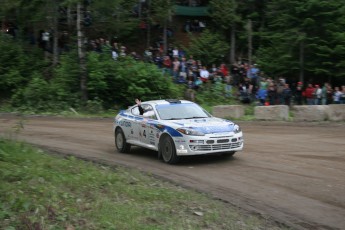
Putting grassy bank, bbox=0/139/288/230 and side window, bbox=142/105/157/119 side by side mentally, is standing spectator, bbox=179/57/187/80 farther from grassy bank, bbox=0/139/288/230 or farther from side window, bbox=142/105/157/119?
grassy bank, bbox=0/139/288/230

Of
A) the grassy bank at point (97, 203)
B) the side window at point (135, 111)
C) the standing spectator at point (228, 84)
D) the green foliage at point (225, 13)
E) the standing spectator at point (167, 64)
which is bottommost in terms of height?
the grassy bank at point (97, 203)

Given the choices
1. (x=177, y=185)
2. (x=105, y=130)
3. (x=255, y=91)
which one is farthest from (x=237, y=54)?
(x=177, y=185)

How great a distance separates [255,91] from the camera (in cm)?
3056

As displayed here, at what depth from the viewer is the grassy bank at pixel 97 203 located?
687 centimetres

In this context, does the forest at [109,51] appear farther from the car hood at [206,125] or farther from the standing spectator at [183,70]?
the car hood at [206,125]

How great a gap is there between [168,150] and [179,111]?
1391 millimetres

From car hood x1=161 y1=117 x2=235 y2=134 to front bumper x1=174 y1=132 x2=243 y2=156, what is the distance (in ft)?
0.57

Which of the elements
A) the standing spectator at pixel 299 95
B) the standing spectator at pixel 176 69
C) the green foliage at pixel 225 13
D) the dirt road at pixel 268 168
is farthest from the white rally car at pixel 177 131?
the green foliage at pixel 225 13

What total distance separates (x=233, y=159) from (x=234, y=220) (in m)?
5.26

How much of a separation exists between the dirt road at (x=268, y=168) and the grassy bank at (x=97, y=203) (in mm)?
658

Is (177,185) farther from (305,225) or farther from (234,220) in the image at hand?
(305,225)

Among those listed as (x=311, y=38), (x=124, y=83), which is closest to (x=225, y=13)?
(x=311, y=38)

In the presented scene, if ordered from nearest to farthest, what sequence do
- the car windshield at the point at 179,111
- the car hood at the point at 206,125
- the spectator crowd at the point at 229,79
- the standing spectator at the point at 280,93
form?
the car hood at the point at 206,125
the car windshield at the point at 179,111
the standing spectator at the point at 280,93
the spectator crowd at the point at 229,79

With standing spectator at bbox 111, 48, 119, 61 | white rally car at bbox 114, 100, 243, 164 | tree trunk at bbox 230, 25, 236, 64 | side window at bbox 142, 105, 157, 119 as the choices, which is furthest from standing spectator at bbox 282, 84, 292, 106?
side window at bbox 142, 105, 157, 119
